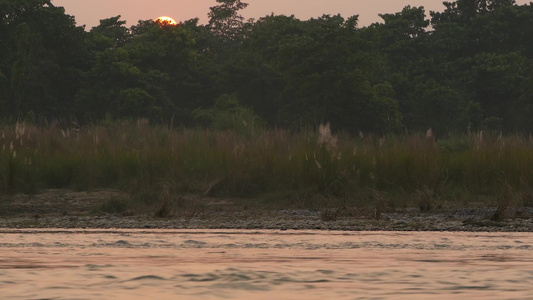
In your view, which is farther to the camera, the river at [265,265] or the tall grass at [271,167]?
the tall grass at [271,167]

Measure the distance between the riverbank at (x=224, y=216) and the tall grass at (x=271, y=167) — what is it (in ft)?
1.73

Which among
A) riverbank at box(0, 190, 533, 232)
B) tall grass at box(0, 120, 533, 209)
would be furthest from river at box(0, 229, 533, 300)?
tall grass at box(0, 120, 533, 209)

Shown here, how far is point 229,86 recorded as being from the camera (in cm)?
5197

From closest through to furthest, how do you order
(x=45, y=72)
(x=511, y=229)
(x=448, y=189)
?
(x=511, y=229) → (x=448, y=189) → (x=45, y=72)

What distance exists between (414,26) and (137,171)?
43.0m

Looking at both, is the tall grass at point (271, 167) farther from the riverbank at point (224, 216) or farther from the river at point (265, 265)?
the river at point (265, 265)

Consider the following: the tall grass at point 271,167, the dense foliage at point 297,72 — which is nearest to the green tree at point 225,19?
the dense foliage at point 297,72

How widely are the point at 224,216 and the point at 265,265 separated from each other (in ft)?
22.3

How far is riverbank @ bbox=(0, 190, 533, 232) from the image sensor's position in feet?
41.7

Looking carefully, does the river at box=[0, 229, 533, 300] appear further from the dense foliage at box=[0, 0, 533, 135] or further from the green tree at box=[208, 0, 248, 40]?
the green tree at box=[208, 0, 248, 40]

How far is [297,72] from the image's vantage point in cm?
4553

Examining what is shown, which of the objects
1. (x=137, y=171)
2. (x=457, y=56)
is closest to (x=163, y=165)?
(x=137, y=171)

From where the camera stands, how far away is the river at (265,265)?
6.46 meters

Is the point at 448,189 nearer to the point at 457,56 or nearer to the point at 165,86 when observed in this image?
the point at 165,86
